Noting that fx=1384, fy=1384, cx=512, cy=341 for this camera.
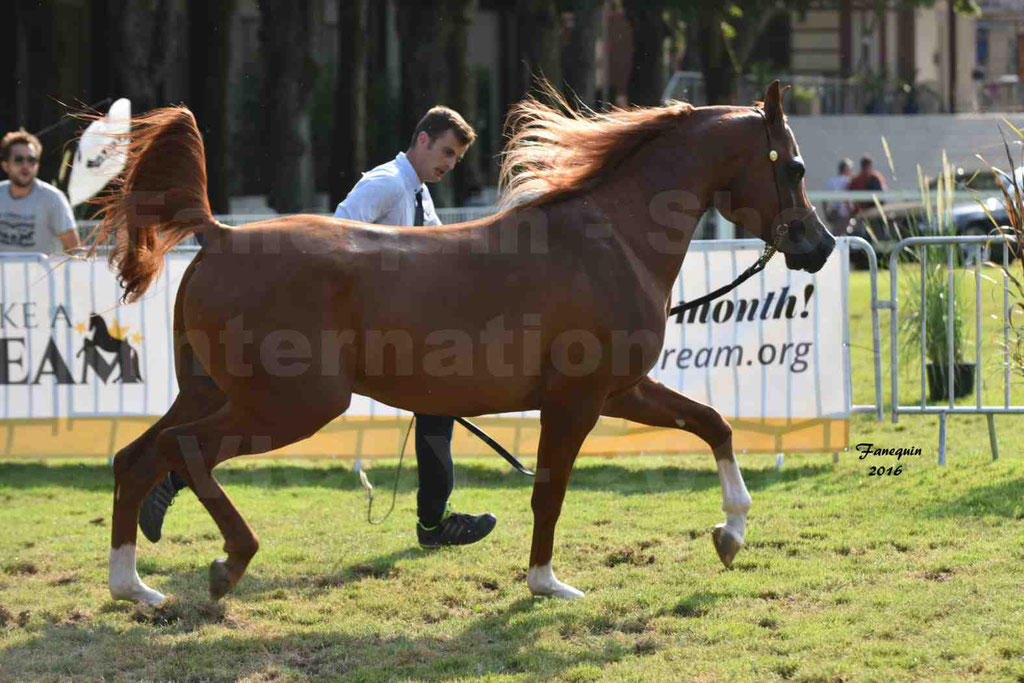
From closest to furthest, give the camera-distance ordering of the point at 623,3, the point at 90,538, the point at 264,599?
the point at 264,599 → the point at 90,538 → the point at 623,3

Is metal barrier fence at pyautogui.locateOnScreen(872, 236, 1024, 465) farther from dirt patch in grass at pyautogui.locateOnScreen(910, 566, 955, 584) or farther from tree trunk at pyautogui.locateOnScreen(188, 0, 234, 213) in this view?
tree trunk at pyautogui.locateOnScreen(188, 0, 234, 213)

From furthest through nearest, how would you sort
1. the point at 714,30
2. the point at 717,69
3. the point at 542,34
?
the point at 717,69
the point at 714,30
the point at 542,34

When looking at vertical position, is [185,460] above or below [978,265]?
below

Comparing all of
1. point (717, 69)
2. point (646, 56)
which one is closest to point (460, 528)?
point (646, 56)

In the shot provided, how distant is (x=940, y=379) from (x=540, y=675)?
238 inches

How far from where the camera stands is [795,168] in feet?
18.8

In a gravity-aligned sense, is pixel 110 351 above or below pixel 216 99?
below

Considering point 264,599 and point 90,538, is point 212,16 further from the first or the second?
point 264,599

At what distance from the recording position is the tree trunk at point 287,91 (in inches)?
782

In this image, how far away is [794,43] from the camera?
37469 mm

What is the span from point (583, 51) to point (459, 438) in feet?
48.8

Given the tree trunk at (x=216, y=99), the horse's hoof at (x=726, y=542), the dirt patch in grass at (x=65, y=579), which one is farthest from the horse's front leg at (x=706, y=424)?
the tree trunk at (x=216, y=99)

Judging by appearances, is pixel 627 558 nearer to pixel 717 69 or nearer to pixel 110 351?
pixel 110 351

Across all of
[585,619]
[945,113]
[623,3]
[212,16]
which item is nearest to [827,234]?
[585,619]
